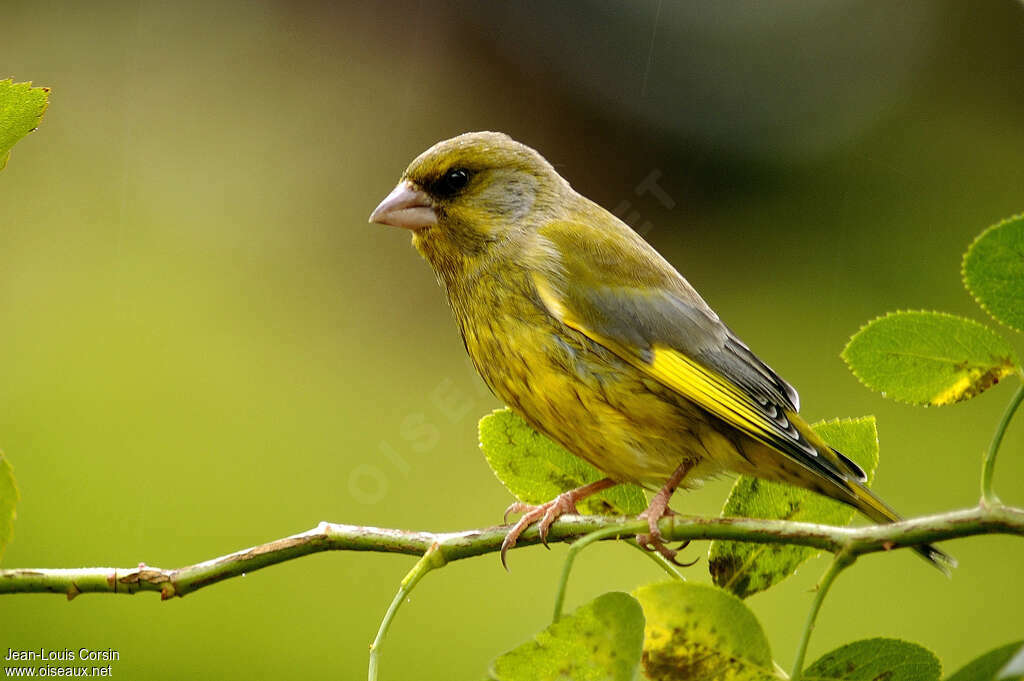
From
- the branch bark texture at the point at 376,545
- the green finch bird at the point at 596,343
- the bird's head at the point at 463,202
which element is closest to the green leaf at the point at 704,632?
the branch bark texture at the point at 376,545

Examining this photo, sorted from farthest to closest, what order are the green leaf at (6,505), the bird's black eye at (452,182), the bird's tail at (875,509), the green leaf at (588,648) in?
1. the bird's black eye at (452,182)
2. the bird's tail at (875,509)
3. the green leaf at (6,505)
4. the green leaf at (588,648)

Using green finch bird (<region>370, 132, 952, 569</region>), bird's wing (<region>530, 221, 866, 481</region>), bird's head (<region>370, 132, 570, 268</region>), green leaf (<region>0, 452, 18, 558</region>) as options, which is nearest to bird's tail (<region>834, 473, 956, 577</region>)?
green finch bird (<region>370, 132, 952, 569</region>)

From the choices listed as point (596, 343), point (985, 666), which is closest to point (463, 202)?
point (596, 343)

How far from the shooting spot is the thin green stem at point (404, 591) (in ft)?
4.59

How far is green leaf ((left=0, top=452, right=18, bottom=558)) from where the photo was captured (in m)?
1.50

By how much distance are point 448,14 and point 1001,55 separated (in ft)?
14.9

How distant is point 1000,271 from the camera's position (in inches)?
50.6

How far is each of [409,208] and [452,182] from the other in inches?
5.8

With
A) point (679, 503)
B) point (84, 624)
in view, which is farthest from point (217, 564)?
point (679, 503)

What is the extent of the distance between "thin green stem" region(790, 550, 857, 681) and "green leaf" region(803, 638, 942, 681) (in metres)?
0.04

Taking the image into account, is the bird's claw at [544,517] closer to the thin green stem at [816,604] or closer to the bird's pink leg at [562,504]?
the bird's pink leg at [562,504]

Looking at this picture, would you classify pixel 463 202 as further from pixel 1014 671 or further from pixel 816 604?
pixel 1014 671

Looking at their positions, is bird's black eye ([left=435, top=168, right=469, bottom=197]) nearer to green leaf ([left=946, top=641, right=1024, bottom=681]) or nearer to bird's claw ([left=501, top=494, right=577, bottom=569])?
bird's claw ([left=501, top=494, right=577, bottom=569])

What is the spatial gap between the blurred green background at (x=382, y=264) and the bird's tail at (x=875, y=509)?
8.97 feet
